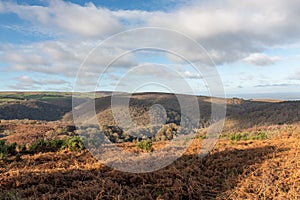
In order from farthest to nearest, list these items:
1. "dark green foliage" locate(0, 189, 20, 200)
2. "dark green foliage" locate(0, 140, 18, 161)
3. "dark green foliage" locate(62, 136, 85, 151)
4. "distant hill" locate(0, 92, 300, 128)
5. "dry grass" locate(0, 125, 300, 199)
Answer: "distant hill" locate(0, 92, 300, 128)
"dark green foliage" locate(62, 136, 85, 151)
"dark green foliage" locate(0, 140, 18, 161)
"dry grass" locate(0, 125, 300, 199)
"dark green foliage" locate(0, 189, 20, 200)

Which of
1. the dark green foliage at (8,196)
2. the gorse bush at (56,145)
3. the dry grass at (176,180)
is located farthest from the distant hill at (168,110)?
the dark green foliage at (8,196)

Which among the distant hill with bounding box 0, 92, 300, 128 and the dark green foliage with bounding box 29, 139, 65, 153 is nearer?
the dark green foliage with bounding box 29, 139, 65, 153

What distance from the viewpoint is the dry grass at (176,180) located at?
6.10 meters

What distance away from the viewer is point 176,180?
7031mm

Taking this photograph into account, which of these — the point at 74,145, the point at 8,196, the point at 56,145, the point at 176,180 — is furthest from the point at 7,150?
the point at 176,180

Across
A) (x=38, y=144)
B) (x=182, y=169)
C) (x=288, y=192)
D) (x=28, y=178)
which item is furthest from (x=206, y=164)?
(x=38, y=144)

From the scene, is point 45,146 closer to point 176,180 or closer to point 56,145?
point 56,145

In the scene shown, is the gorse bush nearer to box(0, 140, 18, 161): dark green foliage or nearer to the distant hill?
box(0, 140, 18, 161): dark green foliage

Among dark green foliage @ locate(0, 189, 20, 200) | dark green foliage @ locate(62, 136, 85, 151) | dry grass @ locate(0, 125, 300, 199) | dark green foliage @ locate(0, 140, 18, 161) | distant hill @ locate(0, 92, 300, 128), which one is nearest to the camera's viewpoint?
dark green foliage @ locate(0, 189, 20, 200)

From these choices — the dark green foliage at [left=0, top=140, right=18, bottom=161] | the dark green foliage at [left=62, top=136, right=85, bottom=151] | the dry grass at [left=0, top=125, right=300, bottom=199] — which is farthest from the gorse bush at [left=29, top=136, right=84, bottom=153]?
the dry grass at [left=0, top=125, right=300, bottom=199]

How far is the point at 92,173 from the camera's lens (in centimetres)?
793

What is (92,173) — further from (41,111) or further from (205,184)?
(41,111)

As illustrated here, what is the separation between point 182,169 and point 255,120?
37.2 m

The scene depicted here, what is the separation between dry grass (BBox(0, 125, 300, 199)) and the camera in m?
6.10
